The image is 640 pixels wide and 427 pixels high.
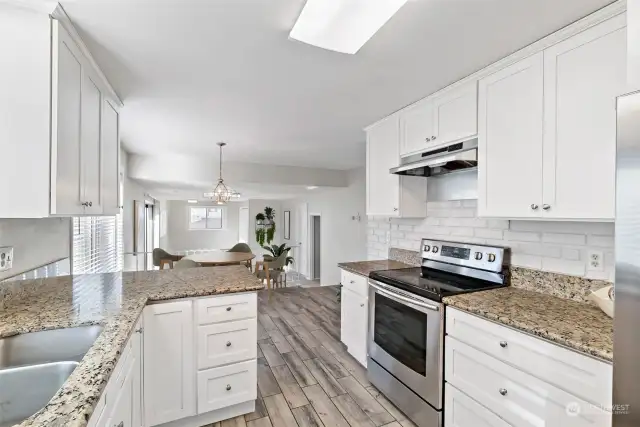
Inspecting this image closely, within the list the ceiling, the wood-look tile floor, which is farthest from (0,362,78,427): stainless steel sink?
the ceiling

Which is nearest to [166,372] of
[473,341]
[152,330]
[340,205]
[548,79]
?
[152,330]

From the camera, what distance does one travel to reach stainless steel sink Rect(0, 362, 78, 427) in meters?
1.13

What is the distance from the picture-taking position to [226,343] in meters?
2.04

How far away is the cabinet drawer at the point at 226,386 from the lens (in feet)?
6.52

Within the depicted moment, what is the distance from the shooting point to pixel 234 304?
2062mm

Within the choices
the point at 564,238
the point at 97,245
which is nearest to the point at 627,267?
the point at 564,238

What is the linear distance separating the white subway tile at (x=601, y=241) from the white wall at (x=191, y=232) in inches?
423

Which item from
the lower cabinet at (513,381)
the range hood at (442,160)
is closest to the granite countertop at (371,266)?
the range hood at (442,160)

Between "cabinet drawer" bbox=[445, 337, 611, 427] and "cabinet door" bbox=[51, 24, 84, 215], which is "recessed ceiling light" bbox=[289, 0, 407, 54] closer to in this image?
"cabinet door" bbox=[51, 24, 84, 215]

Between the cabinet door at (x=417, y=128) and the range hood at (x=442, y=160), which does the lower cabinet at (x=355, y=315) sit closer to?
the range hood at (x=442, y=160)

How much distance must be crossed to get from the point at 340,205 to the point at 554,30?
487 cm

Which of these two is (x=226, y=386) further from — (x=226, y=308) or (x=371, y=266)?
(x=371, y=266)

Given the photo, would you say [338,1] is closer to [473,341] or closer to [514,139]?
[514,139]

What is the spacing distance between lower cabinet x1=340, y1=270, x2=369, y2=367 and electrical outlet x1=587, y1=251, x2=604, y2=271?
1512 millimetres
